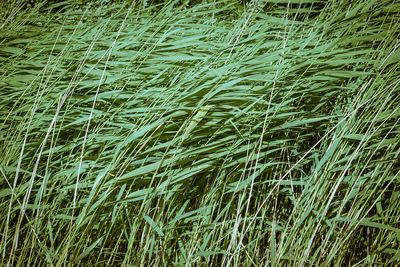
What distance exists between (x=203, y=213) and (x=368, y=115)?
2.09 feet

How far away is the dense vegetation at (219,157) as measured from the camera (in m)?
1.15

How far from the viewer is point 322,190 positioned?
1.17 meters

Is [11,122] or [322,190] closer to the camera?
[322,190]

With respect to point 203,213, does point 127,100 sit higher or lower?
higher

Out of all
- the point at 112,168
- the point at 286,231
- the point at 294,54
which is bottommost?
the point at 286,231

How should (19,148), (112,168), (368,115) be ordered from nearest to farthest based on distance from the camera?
(112,168) → (368,115) → (19,148)

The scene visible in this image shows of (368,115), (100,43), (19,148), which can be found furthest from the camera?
(100,43)

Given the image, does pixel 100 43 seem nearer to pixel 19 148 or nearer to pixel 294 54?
pixel 19 148

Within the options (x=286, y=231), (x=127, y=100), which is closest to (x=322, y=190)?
(x=286, y=231)

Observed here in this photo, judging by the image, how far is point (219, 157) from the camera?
1.25 m

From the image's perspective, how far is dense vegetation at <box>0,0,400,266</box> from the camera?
3.79 ft

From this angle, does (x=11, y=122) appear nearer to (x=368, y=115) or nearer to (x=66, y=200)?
(x=66, y=200)

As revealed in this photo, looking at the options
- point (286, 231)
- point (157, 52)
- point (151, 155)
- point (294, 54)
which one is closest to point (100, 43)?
point (157, 52)

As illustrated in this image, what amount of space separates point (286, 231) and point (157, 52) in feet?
2.98
